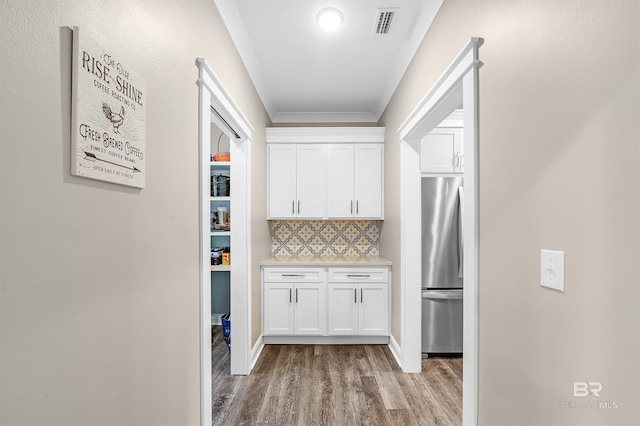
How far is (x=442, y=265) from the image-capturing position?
3.12 meters

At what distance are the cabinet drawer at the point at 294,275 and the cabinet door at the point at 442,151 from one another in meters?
1.55

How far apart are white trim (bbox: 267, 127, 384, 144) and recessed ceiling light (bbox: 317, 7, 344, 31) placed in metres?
1.62

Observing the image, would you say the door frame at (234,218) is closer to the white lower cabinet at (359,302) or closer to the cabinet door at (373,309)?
the white lower cabinet at (359,302)

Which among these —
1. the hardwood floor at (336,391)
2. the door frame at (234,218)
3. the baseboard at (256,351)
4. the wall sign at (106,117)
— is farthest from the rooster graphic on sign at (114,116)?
the baseboard at (256,351)

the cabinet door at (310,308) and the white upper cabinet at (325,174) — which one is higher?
the white upper cabinet at (325,174)

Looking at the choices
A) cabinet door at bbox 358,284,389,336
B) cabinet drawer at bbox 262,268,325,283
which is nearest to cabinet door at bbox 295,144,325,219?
cabinet drawer at bbox 262,268,325,283

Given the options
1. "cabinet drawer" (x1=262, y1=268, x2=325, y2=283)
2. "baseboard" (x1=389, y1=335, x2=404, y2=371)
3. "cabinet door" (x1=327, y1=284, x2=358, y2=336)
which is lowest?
"baseboard" (x1=389, y1=335, x2=404, y2=371)

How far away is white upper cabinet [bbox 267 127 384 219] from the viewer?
12.8 ft

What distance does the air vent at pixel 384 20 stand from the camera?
2.15m

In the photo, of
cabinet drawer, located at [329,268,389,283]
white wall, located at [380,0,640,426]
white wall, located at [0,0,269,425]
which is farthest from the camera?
cabinet drawer, located at [329,268,389,283]

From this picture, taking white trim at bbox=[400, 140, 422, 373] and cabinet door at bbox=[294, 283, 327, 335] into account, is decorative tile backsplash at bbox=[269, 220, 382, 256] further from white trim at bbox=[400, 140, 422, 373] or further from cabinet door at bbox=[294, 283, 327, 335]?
white trim at bbox=[400, 140, 422, 373]

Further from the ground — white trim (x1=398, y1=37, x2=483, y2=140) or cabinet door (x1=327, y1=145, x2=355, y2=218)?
white trim (x1=398, y1=37, x2=483, y2=140)

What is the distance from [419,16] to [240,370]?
3059mm

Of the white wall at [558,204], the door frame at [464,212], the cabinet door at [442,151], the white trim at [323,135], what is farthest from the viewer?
the white trim at [323,135]
